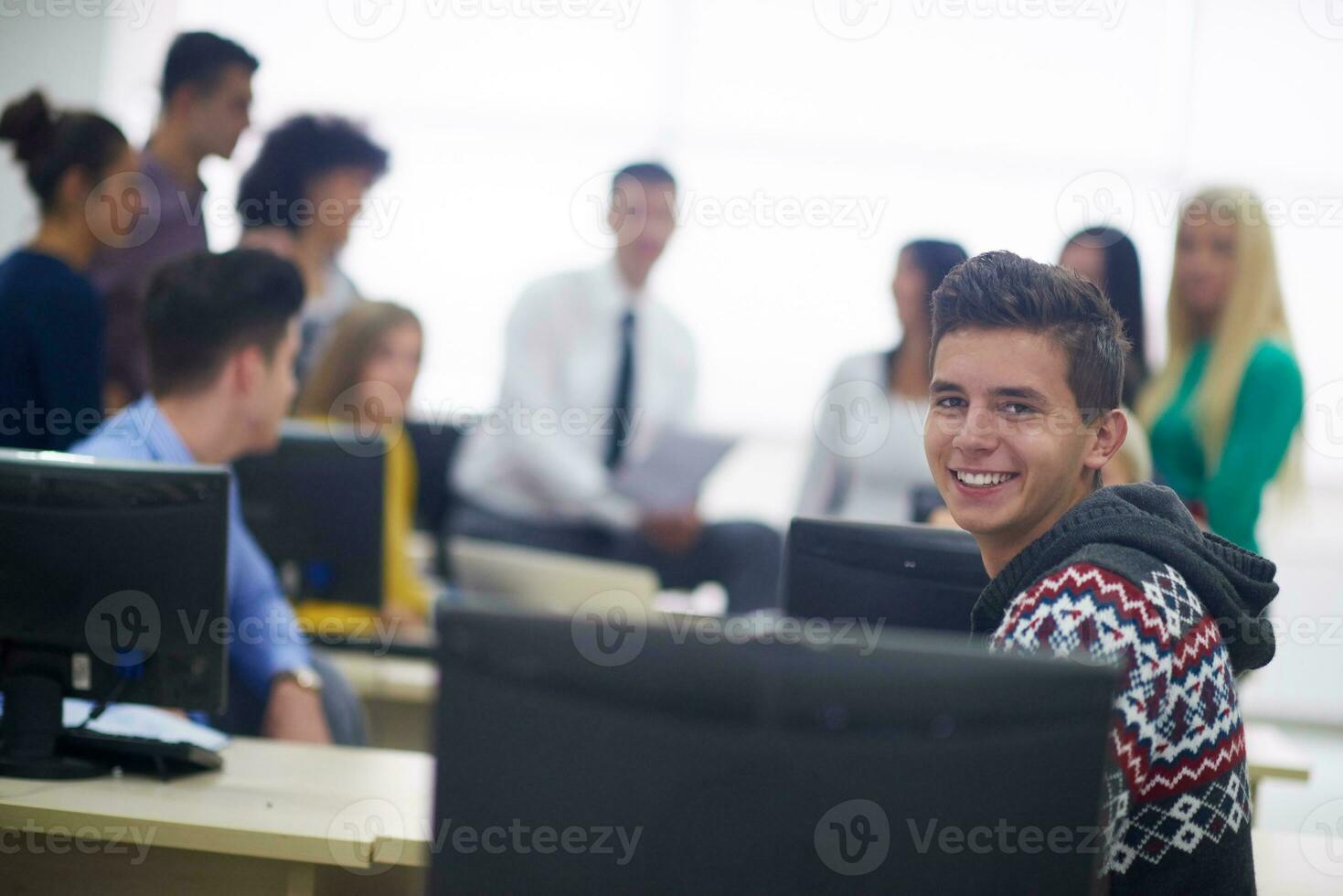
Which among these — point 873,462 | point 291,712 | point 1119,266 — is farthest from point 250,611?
point 1119,266

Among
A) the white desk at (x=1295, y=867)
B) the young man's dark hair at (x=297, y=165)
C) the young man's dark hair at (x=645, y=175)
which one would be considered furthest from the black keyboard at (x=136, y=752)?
the young man's dark hair at (x=645, y=175)

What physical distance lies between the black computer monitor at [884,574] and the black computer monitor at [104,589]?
77cm

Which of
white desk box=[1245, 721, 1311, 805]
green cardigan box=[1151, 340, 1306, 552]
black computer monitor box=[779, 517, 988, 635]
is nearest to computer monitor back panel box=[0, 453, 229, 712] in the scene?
black computer monitor box=[779, 517, 988, 635]

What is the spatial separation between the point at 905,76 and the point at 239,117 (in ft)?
10.2

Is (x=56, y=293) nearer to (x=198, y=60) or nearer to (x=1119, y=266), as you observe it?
(x=198, y=60)

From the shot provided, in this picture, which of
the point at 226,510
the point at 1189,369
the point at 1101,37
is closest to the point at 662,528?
the point at 1189,369

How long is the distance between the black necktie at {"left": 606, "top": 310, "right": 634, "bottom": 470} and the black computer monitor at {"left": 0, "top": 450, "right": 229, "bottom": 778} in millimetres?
2242

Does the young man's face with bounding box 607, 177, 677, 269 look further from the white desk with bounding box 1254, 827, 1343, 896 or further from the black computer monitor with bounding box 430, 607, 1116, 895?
the black computer monitor with bounding box 430, 607, 1116, 895

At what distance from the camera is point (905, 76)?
18.6 feet

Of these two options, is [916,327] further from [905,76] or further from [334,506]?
[905,76]

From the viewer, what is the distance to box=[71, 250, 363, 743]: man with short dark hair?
2.37 meters

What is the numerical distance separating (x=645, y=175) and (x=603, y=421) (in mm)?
728

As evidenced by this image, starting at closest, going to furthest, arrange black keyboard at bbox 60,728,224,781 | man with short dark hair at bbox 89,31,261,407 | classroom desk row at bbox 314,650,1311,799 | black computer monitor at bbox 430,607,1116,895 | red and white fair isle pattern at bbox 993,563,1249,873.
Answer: black computer monitor at bbox 430,607,1116,895 < red and white fair isle pattern at bbox 993,563,1249,873 < black keyboard at bbox 60,728,224,781 < classroom desk row at bbox 314,650,1311,799 < man with short dark hair at bbox 89,31,261,407

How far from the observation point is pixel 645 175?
383 cm
